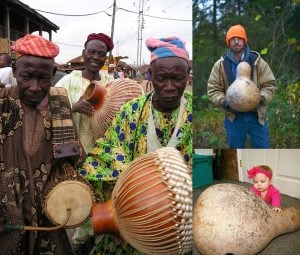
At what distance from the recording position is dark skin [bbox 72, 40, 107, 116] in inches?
97.9

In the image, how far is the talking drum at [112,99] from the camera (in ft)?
7.93

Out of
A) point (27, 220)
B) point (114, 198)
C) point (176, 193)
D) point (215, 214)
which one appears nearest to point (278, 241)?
point (215, 214)

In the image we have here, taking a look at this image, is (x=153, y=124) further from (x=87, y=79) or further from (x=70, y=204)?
(x=87, y=79)

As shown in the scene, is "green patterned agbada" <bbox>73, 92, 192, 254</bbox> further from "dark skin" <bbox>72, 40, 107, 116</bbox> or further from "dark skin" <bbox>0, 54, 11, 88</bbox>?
"dark skin" <bbox>0, 54, 11, 88</bbox>

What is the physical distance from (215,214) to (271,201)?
20cm

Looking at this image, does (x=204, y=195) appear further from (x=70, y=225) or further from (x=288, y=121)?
(x=70, y=225)

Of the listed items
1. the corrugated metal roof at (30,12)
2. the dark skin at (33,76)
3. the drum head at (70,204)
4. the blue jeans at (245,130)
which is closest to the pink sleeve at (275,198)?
the blue jeans at (245,130)

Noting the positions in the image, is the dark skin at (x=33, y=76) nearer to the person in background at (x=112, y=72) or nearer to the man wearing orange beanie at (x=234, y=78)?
the person in background at (x=112, y=72)

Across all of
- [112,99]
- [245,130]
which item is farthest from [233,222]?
[112,99]

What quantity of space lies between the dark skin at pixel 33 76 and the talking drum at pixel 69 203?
15.2 inches

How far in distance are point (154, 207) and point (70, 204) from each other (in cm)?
39

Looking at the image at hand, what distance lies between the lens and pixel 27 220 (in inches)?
80.3

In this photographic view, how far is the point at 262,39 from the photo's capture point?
1459 millimetres

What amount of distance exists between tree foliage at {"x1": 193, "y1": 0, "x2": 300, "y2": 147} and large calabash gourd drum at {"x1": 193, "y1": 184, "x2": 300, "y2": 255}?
194 millimetres
